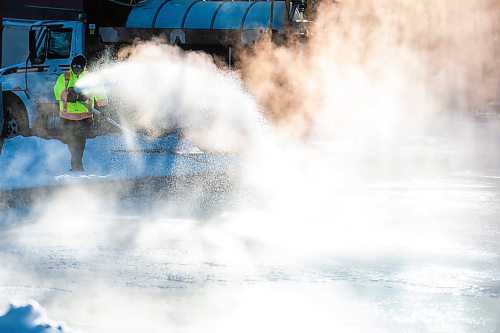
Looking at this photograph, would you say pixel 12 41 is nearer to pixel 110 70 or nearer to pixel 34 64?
pixel 110 70

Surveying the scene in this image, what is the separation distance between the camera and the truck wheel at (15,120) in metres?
20.7

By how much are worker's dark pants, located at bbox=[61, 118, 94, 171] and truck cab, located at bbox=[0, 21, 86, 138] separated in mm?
3910

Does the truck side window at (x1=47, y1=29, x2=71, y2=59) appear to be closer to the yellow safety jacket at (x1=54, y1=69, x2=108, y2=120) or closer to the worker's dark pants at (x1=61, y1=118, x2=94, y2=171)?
the yellow safety jacket at (x1=54, y1=69, x2=108, y2=120)

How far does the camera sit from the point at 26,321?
529cm

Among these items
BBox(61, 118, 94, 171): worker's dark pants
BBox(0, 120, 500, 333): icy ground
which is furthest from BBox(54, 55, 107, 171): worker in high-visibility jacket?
BBox(0, 120, 500, 333): icy ground

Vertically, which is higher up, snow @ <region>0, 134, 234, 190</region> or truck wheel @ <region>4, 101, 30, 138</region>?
truck wheel @ <region>4, 101, 30, 138</region>

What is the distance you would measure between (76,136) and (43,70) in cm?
483

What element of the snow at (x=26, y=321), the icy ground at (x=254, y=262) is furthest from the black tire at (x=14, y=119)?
the snow at (x=26, y=321)

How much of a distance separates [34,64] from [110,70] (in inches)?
171

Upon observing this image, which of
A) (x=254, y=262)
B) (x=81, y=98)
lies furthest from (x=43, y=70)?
(x=254, y=262)

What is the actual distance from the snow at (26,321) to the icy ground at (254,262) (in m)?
0.01

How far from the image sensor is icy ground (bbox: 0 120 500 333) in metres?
6.61

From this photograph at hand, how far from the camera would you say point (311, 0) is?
81.1ft

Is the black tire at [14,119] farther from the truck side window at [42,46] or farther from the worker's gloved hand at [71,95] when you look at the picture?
the worker's gloved hand at [71,95]
